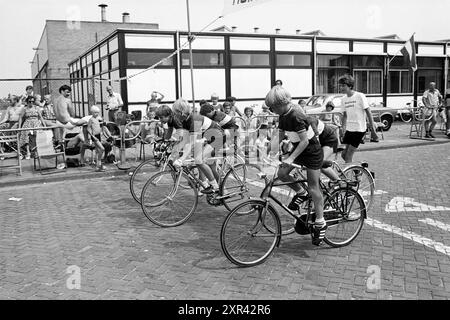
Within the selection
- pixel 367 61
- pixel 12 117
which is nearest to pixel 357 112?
pixel 12 117

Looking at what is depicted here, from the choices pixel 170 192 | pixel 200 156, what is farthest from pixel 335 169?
pixel 170 192

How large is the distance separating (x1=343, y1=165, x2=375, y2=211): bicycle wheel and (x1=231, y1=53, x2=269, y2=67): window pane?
44.1 feet

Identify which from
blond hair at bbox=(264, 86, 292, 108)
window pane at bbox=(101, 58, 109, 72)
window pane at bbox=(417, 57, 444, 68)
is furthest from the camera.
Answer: window pane at bbox=(417, 57, 444, 68)

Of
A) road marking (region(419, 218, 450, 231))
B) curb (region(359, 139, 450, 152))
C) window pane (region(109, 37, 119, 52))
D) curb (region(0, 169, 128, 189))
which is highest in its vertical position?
window pane (region(109, 37, 119, 52))

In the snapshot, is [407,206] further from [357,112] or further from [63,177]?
[63,177]

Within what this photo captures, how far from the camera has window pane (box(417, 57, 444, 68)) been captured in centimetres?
2517

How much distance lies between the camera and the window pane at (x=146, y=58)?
1678 cm

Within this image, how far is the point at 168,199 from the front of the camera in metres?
5.92

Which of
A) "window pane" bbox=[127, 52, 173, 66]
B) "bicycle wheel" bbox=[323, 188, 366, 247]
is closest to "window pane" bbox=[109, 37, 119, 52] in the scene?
"window pane" bbox=[127, 52, 173, 66]

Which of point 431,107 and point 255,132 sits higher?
point 431,107

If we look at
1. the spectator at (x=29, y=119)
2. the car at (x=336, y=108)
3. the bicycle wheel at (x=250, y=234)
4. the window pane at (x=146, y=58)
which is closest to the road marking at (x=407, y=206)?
the bicycle wheel at (x=250, y=234)

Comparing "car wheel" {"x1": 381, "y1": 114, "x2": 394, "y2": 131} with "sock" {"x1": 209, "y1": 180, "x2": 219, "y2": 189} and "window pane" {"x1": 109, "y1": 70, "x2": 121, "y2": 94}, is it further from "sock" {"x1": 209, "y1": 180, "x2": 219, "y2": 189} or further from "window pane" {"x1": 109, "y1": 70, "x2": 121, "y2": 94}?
"sock" {"x1": 209, "y1": 180, "x2": 219, "y2": 189}

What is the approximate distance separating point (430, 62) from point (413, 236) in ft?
76.9

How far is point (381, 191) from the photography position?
7621mm
